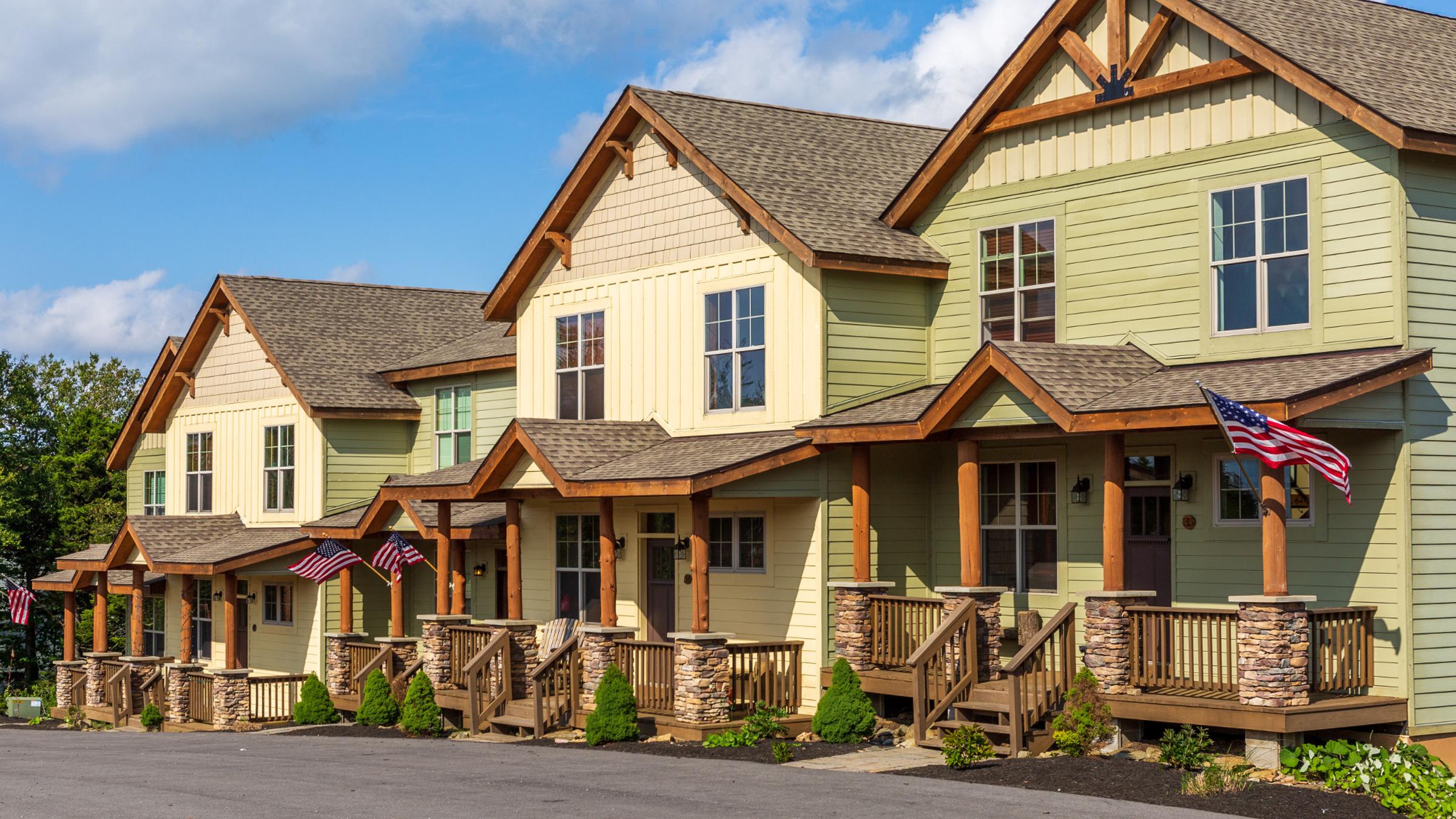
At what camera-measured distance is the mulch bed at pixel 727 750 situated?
19.2 m

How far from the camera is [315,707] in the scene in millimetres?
29391

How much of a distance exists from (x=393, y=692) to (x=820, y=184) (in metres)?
11.5

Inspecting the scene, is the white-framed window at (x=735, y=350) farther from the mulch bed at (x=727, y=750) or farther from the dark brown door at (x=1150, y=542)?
the dark brown door at (x=1150, y=542)

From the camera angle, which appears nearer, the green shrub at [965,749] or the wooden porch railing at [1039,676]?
the green shrub at [965,749]

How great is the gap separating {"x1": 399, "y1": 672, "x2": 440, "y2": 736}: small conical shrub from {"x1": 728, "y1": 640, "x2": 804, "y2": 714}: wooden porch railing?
6105mm

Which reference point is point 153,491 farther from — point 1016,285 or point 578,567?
point 1016,285

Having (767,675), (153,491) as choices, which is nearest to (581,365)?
(767,675)

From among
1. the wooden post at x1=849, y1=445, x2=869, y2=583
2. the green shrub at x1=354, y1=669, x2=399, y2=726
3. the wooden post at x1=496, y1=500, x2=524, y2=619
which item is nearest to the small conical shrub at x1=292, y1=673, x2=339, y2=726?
the green shrub at x1=354, y1=669, x2=399, y2=726

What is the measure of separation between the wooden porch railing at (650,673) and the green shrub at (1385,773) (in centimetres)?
814

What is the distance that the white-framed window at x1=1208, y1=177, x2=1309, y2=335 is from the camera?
59.1 feet

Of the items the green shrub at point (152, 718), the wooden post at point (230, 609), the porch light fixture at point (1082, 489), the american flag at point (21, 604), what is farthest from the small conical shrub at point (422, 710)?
the american flag at point (21, 604)

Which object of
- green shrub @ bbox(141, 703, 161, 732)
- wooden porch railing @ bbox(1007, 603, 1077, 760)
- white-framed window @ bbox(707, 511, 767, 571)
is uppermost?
white-framed window @ bbox(707, 511, 767, 571)

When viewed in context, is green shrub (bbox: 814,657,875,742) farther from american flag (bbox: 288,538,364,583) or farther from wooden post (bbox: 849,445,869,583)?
american flag (bbox: 288,538,364,583)

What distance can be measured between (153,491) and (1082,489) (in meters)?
28.0
